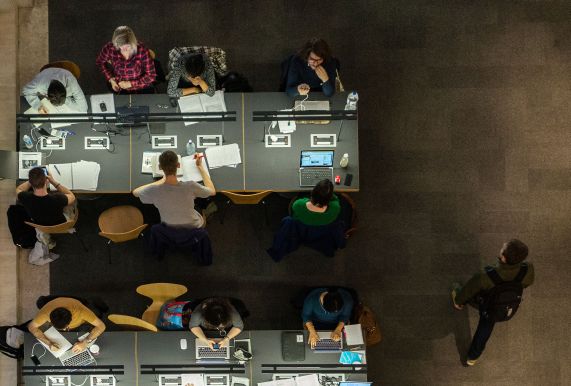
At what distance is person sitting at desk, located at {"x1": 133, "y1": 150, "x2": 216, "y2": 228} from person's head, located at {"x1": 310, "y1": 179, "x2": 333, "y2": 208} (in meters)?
1.02

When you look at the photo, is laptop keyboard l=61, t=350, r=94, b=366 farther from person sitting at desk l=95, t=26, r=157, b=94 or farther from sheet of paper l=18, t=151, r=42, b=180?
person sitting at desk l=95, t=26, r=157, b=94

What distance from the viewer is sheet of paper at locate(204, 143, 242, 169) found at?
209 inches

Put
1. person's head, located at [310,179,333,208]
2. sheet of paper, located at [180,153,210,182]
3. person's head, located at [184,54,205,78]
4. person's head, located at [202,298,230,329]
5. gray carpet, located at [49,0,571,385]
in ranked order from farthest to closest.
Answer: gray carpet, located at [49,0,571,385] < sheet of paper, located at [180,153,210,182] < person's head, located at [184,54,205,78] < person's head, located at [310,179,333,208] < person's head, located at [202,298,230,329]

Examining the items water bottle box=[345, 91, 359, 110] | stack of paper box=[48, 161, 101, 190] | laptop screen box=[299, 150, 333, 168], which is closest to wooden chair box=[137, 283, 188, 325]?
stack of paper box=[48, 161, 101, 190]

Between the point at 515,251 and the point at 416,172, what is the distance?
1.76m

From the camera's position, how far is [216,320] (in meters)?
4.54

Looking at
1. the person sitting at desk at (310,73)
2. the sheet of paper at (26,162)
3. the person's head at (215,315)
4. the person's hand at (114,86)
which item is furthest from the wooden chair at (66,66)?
the person's head at (215,315)

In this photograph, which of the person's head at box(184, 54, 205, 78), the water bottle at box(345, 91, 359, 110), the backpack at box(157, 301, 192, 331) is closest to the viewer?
the person's head at box(184, 54, 205, 78)

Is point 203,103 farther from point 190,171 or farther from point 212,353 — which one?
point 212,353

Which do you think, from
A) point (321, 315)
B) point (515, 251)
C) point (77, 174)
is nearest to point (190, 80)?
point (77, 174)

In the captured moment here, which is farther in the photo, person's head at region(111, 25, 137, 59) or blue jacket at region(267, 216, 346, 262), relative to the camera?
blue jacket at region(267, 216, 346, 262)

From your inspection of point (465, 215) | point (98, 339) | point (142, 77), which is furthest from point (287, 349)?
point (142, 77)

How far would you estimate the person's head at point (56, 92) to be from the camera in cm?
509

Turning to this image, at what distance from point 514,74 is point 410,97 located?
1.22 metres
